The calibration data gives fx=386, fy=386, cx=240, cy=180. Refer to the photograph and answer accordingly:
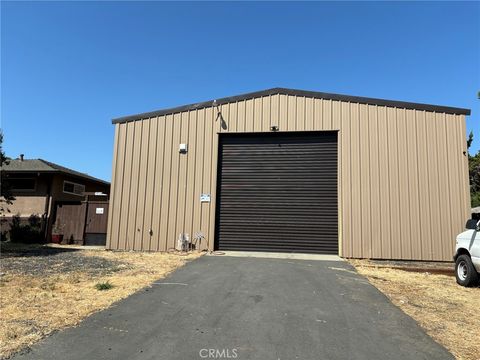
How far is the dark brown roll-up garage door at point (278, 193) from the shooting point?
13820mm

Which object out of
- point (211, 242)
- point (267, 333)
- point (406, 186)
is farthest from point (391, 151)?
point (267, 333)

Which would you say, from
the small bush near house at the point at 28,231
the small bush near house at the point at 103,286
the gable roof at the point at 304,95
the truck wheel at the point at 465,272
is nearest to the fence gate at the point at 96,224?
the small bush near house at the point at 28,231

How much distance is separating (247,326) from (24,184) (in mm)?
18862

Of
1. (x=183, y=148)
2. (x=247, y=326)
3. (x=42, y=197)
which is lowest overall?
(x=247, y=326)

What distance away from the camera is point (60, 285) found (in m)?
7.98

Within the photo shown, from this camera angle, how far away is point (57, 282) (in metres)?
8.27

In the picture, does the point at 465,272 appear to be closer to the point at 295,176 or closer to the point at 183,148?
the point at 295,176

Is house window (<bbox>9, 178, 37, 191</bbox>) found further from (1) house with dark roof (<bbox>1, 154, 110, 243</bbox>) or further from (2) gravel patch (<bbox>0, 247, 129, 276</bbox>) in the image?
(2) gravel patch (<bbox>0, 247, 129, 276</bbox>)

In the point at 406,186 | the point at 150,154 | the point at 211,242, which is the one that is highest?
the point at 150,154

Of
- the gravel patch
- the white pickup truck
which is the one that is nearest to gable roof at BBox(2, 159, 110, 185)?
the gravel patch

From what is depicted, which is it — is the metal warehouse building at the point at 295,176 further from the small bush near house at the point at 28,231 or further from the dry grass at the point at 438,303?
the small bush near house at the point at 28,231

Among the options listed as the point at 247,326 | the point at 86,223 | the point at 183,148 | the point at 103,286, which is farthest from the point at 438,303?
the point at 86,223

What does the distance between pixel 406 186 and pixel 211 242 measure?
23.1 ft

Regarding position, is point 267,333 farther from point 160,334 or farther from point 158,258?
point 158,258
